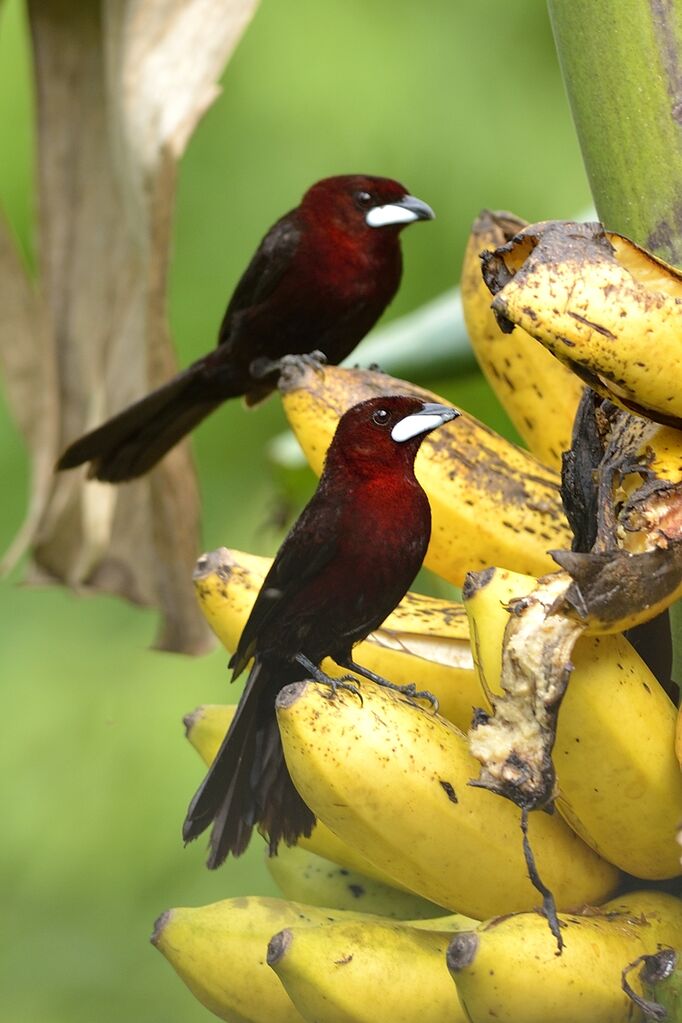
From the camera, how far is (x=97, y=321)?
5.26 feet

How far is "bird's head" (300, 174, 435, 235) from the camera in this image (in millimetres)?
1176

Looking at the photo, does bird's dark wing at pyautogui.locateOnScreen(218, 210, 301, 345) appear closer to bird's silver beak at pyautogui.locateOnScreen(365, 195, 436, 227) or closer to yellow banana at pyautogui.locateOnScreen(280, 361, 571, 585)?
bird's silver beak at pyautogui.locateOnScreen(365, 195, 436, 227)

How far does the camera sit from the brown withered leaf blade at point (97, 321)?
141cm

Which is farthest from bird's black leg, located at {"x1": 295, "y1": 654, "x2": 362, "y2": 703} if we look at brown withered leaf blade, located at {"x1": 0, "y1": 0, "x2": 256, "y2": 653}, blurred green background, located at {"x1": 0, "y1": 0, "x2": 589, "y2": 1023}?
blurred green background, located at {"x1": 0, "y1": 0, "x2": 589, "y2": 1023}

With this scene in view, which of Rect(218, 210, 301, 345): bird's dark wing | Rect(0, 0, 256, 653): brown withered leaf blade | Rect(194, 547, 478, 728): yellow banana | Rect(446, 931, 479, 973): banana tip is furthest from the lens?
Rect(0, 0, 256, 653): brown withered leaf blade

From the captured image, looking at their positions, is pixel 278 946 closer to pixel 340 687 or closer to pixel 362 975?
pixel 362 975

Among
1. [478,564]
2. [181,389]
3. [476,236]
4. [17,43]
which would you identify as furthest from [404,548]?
[17,43]

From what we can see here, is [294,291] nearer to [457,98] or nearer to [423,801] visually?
[423,801]

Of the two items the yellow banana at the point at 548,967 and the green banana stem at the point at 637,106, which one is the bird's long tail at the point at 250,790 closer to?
the yellow banana at the point at 548,967

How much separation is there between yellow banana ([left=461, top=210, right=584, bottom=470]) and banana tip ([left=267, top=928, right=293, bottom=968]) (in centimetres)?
46

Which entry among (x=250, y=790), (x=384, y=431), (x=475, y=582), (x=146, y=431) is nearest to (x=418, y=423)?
(x=384, y=431)

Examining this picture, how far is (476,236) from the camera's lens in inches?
44.1

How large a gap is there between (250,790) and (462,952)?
17 cm

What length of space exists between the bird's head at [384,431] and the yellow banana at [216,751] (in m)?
0.30
